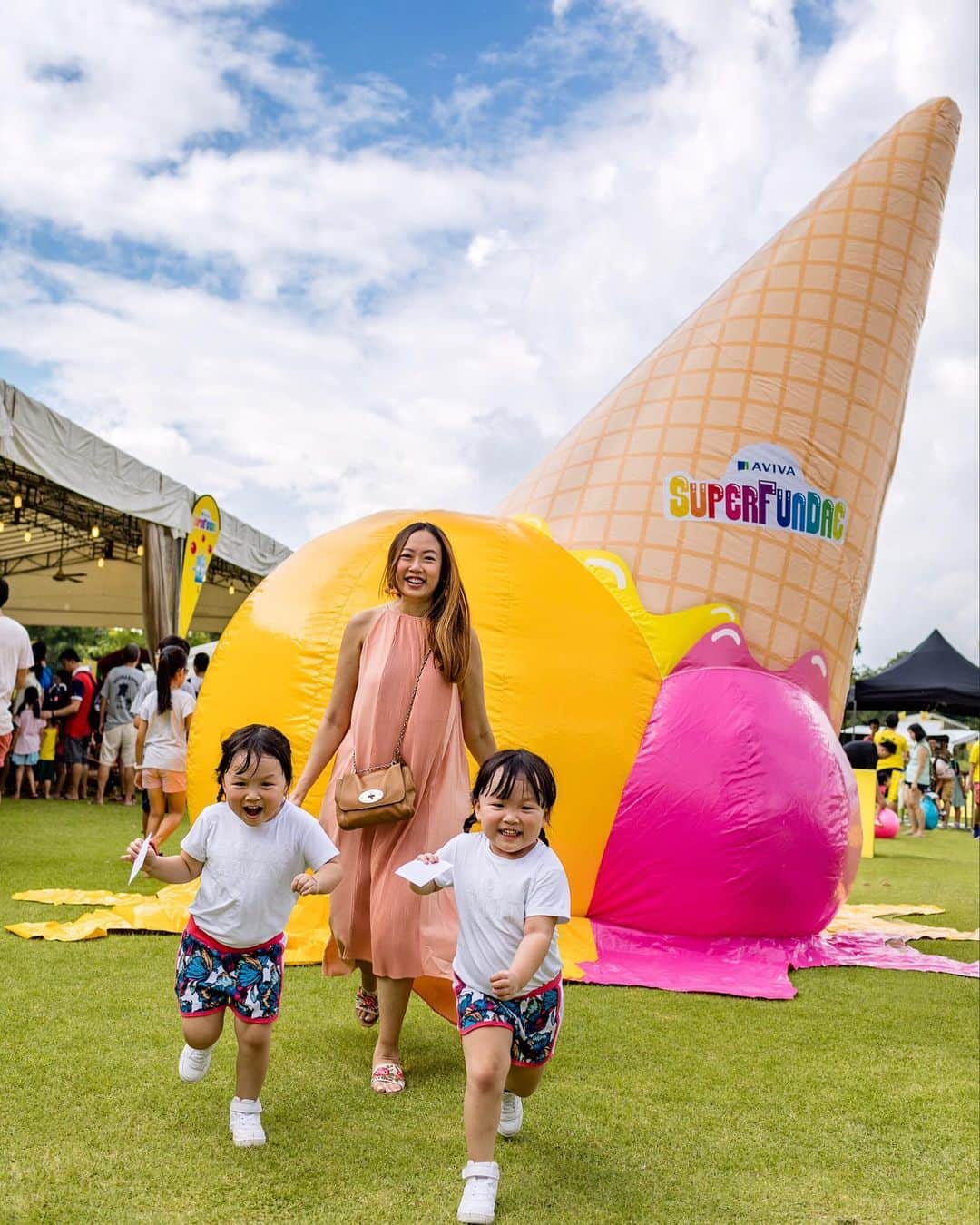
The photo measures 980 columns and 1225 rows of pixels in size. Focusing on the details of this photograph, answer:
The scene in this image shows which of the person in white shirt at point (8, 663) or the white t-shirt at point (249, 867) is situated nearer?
the white t-shirt at point (249, 867)

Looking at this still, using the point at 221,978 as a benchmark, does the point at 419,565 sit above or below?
above

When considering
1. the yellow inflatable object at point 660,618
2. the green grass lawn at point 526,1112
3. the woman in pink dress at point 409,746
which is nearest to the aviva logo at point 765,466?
the yellow inflatable object at point 660,618

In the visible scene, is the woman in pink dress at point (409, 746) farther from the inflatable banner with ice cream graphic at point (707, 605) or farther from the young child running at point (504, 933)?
the inflatable banner with ice cream graphic at point (707, 605)

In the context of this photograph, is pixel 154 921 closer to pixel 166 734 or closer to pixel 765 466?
pixel 166 734

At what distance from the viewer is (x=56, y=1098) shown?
3.04m

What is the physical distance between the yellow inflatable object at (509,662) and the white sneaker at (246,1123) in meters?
2.13

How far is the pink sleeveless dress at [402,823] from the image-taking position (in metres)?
3.49

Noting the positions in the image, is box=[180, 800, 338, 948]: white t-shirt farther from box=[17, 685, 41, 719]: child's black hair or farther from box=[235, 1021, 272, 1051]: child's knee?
box=[17, 685, 41, 719]: child's black hair

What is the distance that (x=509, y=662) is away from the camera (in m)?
5.08

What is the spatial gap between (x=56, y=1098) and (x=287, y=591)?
282 cm

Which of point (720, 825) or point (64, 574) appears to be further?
point (64, 574)

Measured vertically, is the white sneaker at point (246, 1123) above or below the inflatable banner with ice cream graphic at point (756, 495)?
below

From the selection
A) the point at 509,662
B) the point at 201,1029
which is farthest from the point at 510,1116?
the point at 509,662

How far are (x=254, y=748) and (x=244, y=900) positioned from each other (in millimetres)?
387
